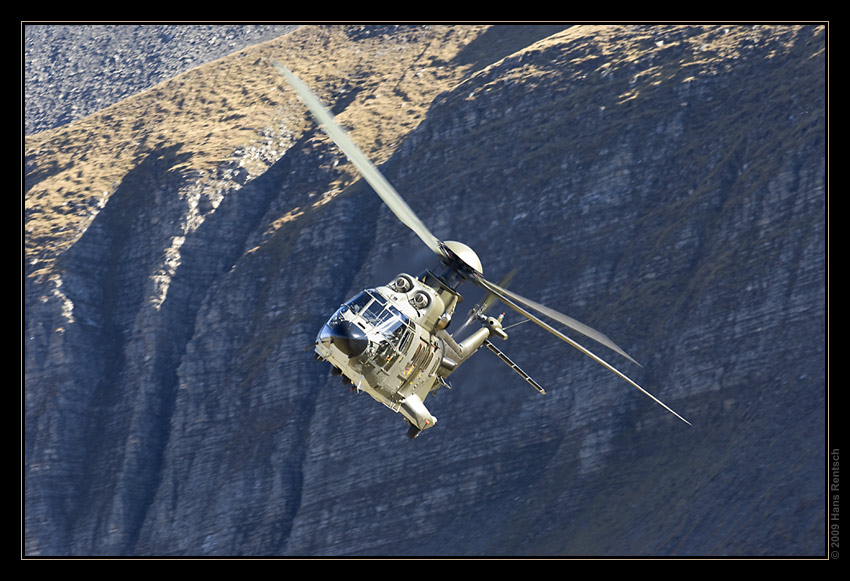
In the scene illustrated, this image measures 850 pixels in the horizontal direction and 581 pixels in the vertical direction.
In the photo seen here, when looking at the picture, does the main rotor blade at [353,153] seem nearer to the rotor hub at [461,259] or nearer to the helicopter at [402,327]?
the helicopter at [402,327]

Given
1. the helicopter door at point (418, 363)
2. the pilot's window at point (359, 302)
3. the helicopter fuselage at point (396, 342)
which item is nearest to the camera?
the helicopter fuselage at point (396, 342)

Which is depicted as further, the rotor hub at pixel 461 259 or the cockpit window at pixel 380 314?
the rotor hub at pixel 461 259

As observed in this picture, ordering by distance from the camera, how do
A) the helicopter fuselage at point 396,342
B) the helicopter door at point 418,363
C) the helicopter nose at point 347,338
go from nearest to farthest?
the helicopter nose at point 347,338 → the helicopter fuselage at point 396,342 → the helicopter door at point 418,363

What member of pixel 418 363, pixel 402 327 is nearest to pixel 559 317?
pixel 418 363

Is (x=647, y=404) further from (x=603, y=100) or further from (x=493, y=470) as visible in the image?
(x=603, y=100)

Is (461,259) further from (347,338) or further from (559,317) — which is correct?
(347,338)

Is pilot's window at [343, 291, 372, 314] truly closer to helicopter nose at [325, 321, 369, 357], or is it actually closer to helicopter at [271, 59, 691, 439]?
helicopter at [271, 59, 691, 439]

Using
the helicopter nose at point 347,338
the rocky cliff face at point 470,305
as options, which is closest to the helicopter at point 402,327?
the helicopter nose at point 347,338

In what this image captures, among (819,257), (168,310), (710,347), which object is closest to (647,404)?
(710,347)

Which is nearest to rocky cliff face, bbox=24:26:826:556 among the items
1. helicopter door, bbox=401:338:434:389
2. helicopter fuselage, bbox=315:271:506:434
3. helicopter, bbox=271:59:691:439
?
helicopter, bbox=271:59:691:439
